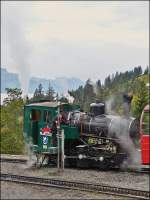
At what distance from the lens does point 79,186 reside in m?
13.7

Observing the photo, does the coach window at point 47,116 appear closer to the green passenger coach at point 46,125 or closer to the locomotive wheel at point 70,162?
the green passenger coach at point 46,125

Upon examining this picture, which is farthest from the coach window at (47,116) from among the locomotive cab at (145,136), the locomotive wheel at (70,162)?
the locomotive cab at (145,136)

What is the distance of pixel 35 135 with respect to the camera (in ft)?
65.0

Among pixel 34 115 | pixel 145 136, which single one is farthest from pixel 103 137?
pixel 34 115

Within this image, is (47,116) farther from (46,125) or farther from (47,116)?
(46,125)

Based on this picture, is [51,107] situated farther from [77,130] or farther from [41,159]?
[41,159]

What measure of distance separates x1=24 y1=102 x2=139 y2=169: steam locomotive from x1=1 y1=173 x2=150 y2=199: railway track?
3204mm

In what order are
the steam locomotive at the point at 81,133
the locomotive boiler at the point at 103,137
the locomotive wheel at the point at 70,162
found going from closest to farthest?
1. the locomotive boiler at the point at 103,137
2. the steam locomotive at the point at 81,133
3. the locomotive wheel at the point at 70,162

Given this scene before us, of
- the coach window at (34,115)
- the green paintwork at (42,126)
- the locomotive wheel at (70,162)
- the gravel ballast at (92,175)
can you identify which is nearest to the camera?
the gravel ballast at (92,175)

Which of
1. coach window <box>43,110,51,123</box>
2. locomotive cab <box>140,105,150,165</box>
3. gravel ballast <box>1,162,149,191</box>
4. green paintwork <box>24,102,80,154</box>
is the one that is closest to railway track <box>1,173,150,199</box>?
gravel ballast <box>1,162,149,191</box>

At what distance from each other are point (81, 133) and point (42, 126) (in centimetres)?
179

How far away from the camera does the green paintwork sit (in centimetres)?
1886

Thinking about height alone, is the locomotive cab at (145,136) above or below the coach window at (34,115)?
below

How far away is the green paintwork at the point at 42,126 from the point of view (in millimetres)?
18859
